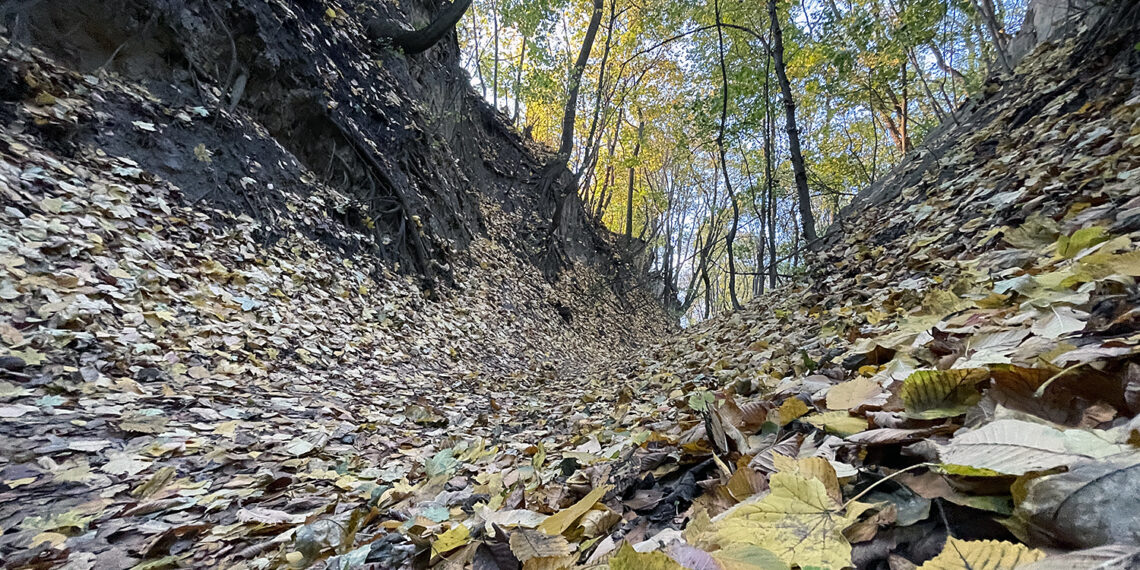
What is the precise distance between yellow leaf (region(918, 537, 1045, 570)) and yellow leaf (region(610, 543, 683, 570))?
0.27 metres

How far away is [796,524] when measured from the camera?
65 centimetres

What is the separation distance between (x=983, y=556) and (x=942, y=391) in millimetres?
427

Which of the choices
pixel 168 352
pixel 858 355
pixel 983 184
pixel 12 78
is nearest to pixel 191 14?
pixel 12 78

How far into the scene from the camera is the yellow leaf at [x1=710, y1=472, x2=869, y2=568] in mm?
582

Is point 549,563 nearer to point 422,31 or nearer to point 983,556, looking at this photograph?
point 983,556

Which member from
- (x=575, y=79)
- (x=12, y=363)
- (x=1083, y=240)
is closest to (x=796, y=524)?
(x=1083, y=240)

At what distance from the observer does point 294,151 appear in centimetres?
573

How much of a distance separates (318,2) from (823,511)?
8.00 meters

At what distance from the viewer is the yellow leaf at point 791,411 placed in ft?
3.77

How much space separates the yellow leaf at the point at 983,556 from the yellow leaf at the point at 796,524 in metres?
0.10

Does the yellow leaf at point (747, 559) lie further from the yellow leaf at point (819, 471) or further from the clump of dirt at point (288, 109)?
the clump of dirt at point (288, 109)

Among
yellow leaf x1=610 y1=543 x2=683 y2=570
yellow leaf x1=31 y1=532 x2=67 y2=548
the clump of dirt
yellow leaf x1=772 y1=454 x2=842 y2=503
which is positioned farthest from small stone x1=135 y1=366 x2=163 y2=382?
yellow leaf x1=772 y1=454 x2=842 y2=503

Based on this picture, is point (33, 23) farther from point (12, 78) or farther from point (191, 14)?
point (191, 14)

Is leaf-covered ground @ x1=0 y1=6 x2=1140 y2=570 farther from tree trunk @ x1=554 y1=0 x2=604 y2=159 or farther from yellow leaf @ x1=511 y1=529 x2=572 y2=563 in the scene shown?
tree trunk @ x1=554 y1=0 x2=604 y2=159
